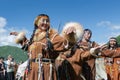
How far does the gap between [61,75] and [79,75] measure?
1.49 ft

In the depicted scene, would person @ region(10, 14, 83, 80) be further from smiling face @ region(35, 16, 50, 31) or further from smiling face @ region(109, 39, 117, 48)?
smiling face @ region(109, 39, 117, 48)

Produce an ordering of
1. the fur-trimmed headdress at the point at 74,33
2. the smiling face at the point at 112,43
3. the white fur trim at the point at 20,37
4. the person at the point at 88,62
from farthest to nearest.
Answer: the smiling face at the point at 112,43 < the person at the point at 88,62 < the white fur trim at the point at 20,37 < the fur-trimmed headdress at the point at 74,33

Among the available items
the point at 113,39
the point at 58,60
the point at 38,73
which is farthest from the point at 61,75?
the point at 113,39

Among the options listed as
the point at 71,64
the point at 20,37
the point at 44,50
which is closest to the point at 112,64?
the point at 71,64

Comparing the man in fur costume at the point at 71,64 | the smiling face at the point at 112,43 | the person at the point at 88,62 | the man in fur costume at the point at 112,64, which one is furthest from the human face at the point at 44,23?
the smiling face at the point at 112,43

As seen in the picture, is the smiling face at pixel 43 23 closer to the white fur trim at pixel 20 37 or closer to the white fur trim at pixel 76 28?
the white fur trim at pixel 76 28

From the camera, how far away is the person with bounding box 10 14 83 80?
362 inches

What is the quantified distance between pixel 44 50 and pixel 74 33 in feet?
2.20

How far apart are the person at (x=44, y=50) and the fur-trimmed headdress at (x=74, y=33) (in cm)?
8

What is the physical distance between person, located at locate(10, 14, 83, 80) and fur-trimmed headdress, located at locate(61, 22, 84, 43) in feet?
0.28

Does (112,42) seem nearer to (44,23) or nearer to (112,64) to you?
(112,64)

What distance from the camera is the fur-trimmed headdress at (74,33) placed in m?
9.19

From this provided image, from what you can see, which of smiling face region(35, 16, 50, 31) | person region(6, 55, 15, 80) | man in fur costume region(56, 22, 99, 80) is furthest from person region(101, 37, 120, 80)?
person region(6, 55, 15, 80)

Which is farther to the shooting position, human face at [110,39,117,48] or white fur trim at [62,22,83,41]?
human face at [110,39,117,48]
